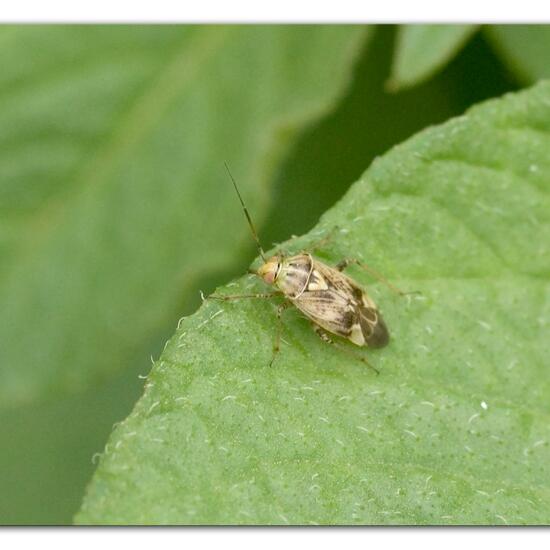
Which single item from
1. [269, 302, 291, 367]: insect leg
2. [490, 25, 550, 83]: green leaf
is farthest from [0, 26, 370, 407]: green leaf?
[269, 302, 291, 367]: insect leg

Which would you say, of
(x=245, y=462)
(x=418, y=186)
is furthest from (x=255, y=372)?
(x=418, y=186)

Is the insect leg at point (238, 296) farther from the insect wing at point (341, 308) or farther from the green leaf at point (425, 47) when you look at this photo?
the green leaf at point (425, 47)

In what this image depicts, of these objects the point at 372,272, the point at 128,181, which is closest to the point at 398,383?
the point at 372,272

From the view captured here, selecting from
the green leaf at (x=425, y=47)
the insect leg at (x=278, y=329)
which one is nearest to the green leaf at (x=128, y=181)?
the green leaf at (x=425, y=47)

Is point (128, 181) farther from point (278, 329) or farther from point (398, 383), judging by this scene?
point (398, 383)
